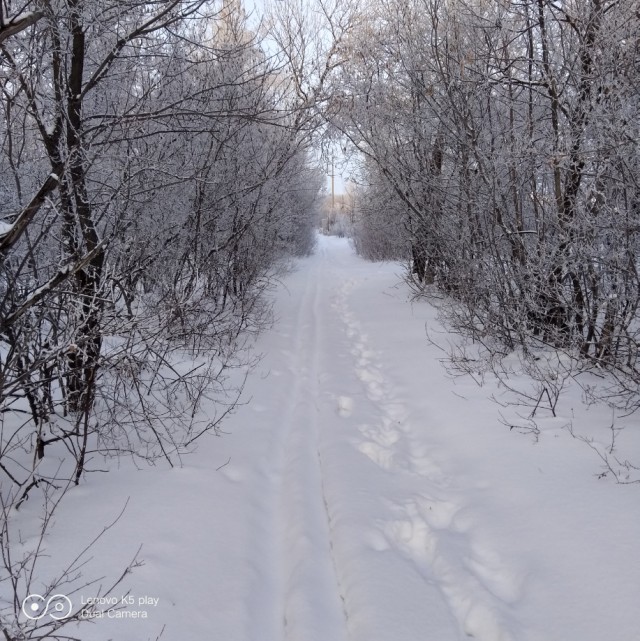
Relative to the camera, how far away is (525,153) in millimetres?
5758

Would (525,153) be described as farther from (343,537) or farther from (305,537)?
(305,537)

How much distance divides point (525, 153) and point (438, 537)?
4.44 metres

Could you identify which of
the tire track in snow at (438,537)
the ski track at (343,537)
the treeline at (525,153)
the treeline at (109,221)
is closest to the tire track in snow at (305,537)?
the ski track at (343,537)

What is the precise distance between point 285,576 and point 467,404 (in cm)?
301

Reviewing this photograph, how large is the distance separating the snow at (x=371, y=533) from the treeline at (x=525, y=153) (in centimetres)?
139

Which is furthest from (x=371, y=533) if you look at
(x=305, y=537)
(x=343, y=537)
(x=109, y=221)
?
(x=109, y=221)

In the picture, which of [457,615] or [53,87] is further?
[53,87]

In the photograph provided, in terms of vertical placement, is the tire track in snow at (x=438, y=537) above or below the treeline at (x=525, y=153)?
below

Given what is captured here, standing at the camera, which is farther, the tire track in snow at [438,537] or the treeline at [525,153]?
the treeline at [525,153]

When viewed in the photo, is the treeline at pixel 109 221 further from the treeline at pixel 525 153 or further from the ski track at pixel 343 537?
the treeline at pixel 525 153

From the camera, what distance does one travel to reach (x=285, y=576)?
3.06 m

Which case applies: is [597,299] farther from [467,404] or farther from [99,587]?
[99,587]

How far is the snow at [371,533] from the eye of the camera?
2604 mm

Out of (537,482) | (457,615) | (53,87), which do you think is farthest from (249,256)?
(457,615)
